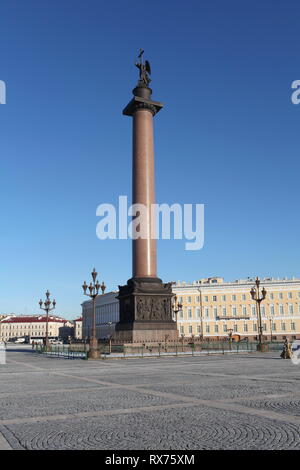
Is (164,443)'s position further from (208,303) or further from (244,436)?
(208,303)

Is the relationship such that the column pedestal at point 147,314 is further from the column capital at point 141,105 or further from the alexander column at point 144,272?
the column capital at point 141,105

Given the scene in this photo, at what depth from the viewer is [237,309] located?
311ft

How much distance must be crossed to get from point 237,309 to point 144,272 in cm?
5985

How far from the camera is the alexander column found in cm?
3759

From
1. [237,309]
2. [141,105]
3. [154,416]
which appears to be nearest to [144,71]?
[141,105]

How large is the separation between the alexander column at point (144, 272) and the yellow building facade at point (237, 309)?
175ft

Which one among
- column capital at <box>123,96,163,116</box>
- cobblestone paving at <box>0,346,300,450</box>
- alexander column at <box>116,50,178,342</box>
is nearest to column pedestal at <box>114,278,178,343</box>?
alexander column at <box>116,50,178,342</box>

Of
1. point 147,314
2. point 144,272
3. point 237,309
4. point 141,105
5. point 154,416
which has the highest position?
point 141,105

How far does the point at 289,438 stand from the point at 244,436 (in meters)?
0.67

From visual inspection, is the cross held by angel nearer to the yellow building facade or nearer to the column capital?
the column capital

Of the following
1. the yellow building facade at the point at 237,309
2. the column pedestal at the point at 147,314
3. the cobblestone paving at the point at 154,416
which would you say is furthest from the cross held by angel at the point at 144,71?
the yellow building facade at the point at 237,309

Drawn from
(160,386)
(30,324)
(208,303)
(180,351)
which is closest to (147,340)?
(180,351)

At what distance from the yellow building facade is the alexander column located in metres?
53.3

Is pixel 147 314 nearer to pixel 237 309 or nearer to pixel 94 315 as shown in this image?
pixel 94 315
